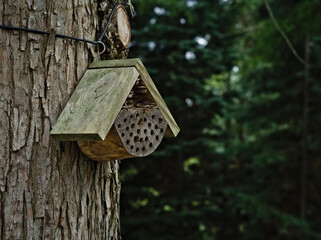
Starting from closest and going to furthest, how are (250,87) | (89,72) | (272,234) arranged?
(89,72)
(272,234)
(250,87)

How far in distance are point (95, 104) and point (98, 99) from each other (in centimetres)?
3

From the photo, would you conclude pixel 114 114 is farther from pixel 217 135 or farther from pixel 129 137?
pixel 217 135

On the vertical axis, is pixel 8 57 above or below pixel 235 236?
above

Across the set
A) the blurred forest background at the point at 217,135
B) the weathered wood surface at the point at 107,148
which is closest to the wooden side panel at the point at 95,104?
the weathered wood surface at the point at 107,148

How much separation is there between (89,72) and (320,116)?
683 centimetres

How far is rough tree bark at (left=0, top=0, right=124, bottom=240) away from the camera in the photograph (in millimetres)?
1503

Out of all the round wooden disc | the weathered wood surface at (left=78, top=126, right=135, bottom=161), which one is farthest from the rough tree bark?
the round wooden disc

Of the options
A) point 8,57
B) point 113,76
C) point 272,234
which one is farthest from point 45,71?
point 272,234

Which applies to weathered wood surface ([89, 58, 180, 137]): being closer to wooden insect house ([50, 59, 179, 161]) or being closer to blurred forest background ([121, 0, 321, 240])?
wooden insect house ([50, 59, 179, 161])

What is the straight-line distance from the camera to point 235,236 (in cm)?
868

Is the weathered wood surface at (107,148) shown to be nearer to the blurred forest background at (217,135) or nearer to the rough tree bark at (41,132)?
the rough tree bark at (41,132)

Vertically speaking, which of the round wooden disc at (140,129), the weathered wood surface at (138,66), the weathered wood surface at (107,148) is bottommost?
the weathered wood surface at (107,148)

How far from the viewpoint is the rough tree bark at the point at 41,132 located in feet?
4.93

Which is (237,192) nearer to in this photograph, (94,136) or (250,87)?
(250,87)
